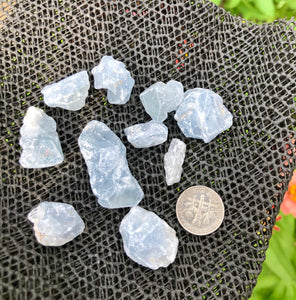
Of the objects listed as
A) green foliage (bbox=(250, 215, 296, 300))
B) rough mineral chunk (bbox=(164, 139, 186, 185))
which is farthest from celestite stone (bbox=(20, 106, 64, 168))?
green foliage (bbox=(250, 215, 296, 300))

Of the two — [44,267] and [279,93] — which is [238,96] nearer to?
[279,93]

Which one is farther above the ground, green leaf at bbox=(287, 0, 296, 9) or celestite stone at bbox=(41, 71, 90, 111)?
green leaf at bbox=(287, 0, 296, 9)

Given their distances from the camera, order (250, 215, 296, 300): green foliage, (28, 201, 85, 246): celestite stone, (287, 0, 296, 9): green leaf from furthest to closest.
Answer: (287, 0, 296, 9): green leaf, (250, 215, 296, 300): green foliage, (28, 201, 85, 246): celestite stone

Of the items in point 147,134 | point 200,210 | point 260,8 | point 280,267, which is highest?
point 260,8

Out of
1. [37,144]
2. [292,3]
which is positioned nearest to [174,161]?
[37,144]

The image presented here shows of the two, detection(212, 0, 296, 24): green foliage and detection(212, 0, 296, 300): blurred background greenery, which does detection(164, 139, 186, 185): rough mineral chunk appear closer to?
detection(212, 0, 296, 300): blurred background greenery

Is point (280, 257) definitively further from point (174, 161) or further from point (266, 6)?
point (266, 6)

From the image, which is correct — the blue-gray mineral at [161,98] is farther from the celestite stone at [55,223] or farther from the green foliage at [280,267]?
the green foliage at [280,267]
